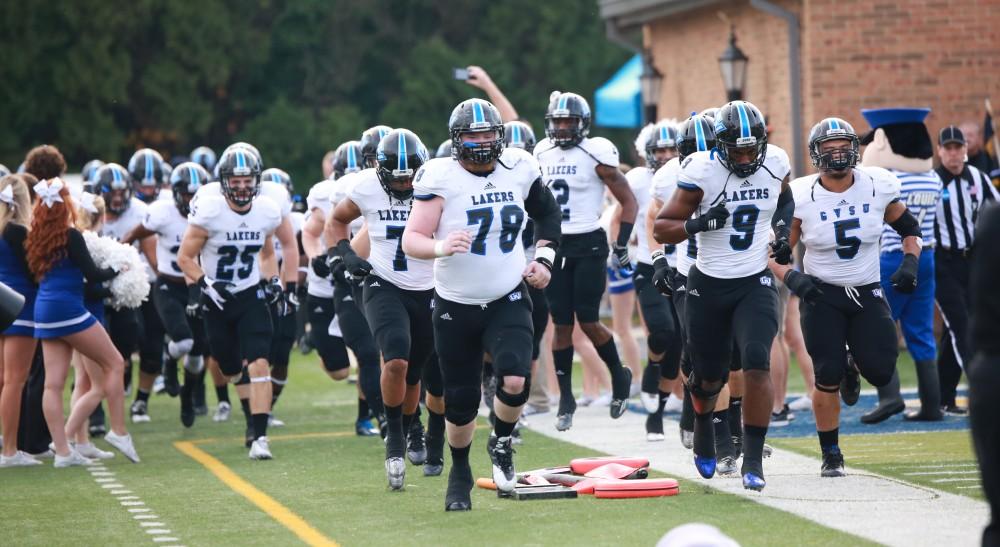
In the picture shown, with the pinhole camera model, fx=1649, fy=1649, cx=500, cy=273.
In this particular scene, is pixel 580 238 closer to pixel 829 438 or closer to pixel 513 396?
pixel 829 438

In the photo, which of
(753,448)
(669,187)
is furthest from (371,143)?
(753,448)

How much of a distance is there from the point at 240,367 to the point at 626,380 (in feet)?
8.86

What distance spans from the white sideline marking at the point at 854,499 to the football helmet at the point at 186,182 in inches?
144

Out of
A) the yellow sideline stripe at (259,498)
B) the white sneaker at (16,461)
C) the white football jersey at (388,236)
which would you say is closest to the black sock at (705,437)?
the white football jersey at (388,236)

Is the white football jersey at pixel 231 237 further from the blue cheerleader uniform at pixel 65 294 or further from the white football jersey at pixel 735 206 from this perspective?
the white football jersey at pixel 735 206

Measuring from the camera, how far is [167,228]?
1291 cm

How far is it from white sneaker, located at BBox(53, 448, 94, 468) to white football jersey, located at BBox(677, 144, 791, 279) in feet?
15.5

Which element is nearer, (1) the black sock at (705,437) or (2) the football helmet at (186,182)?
(1) the black sock at (705,437)

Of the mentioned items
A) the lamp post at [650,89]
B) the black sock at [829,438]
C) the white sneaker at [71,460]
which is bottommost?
the white sneaker at [71,460]

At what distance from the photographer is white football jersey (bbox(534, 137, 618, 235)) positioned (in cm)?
1134

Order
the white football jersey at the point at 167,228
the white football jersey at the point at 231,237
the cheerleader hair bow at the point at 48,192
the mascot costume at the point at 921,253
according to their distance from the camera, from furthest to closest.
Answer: the white football jersey at the point at 167,228
the mascot costume at the point at 921,253
the white football jersey at the point at 231,237
the cheerleader hair bow at the point at 48,192

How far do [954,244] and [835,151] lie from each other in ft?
12.0

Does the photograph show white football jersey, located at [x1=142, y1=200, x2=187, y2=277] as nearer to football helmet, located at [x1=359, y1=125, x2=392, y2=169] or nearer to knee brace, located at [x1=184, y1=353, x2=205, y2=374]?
knee brace, located at [x1=184, y1=353, x2=205, y2=374]

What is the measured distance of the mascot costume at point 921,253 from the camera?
11.6 m
